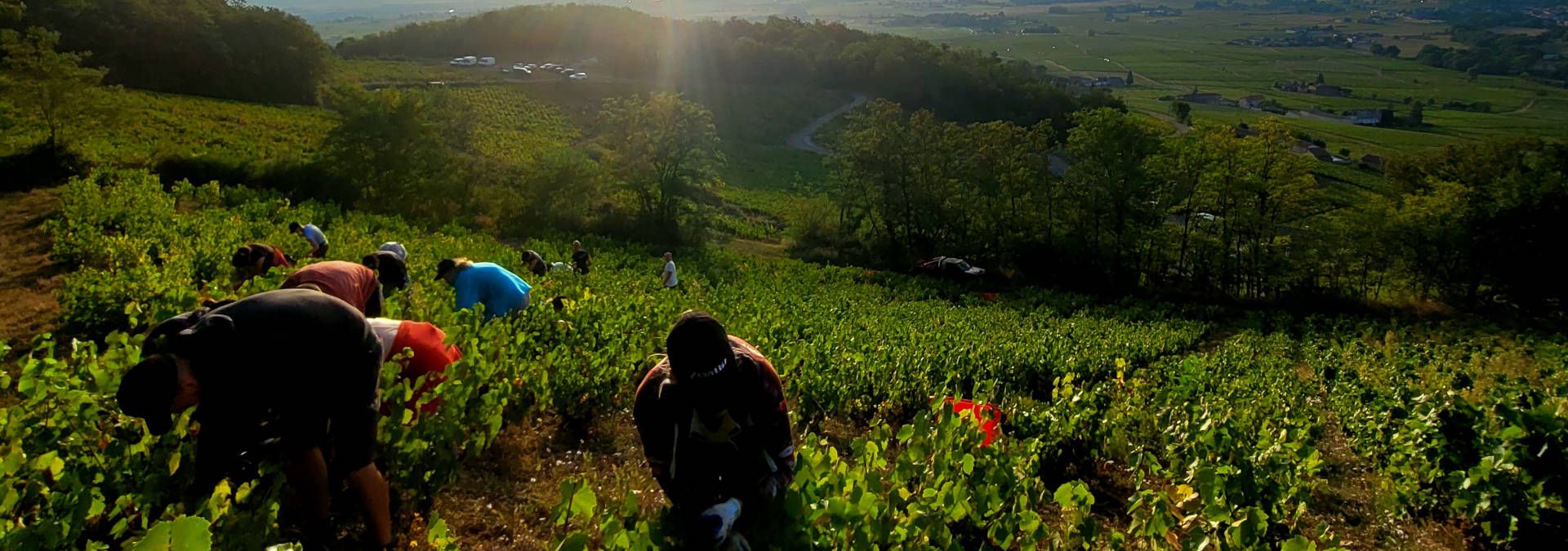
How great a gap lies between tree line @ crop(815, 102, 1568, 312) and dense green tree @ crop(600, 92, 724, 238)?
666 centimetres

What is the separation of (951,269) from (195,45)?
1892 inches

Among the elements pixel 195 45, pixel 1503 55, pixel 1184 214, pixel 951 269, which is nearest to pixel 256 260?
pixel 951 269

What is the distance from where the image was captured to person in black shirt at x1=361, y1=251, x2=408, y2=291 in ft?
23.3

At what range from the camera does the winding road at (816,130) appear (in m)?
70.8

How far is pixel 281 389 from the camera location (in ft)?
11.1

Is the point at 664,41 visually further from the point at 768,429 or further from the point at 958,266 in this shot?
the point at 768,429

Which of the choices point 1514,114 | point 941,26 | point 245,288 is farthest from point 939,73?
point 941,26

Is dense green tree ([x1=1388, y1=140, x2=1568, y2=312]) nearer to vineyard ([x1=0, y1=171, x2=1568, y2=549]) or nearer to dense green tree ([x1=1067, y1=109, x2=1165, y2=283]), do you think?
dense green tree ([x1=1067, y1=109, x2=1165, y2=283])

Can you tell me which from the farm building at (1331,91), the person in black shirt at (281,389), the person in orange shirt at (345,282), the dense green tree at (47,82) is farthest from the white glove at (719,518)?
the farm building at (1331,91)

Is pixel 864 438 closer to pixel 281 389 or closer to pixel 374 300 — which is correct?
pixel 281 389

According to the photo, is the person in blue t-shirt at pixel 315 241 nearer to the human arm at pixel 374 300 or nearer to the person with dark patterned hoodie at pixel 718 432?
the human arm at pixel 374 300

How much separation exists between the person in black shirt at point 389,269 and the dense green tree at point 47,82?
21.6m

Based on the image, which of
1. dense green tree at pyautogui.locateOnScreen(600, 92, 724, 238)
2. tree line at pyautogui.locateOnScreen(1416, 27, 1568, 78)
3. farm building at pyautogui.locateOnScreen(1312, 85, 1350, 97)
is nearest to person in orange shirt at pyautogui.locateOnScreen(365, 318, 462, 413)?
dense green tree at pyautogui.locateOnScreen(600, 92, 724, 238)

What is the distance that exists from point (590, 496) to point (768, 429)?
A: 1040mm
